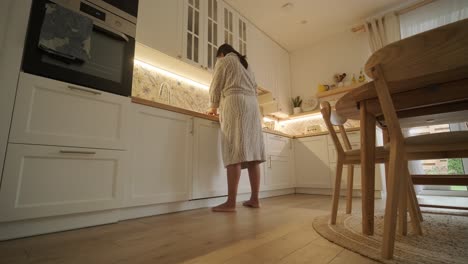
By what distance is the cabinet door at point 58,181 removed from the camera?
3.58 ft

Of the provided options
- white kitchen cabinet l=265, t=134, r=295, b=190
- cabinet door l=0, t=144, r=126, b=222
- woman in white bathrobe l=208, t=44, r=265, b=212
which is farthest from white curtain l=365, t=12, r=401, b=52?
cabinet door l=0, t=144, r=126, b=222

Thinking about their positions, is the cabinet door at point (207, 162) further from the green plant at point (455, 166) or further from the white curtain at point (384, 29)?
the green plant at point (455, 166)

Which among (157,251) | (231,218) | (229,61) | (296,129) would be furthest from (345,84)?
(157,251)

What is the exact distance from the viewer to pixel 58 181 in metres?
1.22

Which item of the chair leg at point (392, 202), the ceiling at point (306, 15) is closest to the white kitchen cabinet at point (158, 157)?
the chair leg at point (392, 202)

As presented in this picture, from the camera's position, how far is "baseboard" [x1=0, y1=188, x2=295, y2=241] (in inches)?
43.1

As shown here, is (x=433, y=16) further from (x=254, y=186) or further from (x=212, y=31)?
(x=254, y=186)

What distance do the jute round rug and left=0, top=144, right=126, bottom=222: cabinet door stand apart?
124 cm

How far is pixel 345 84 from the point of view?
358 centimetres

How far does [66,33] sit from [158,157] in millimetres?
942

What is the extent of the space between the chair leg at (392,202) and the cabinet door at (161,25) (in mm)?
1961

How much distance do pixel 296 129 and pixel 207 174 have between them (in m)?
2.44

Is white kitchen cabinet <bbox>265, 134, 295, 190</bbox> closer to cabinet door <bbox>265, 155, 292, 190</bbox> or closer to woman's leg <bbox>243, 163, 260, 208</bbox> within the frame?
cabinet door <bbox>265, 155, 292, 190</bbox>

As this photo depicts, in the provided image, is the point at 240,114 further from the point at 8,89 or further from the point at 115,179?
the point at 8,89
